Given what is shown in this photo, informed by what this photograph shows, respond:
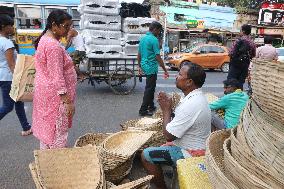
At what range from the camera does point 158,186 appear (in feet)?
10.5

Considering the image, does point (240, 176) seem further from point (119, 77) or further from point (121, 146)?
point (119, 77)

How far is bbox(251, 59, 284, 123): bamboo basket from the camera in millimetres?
1255

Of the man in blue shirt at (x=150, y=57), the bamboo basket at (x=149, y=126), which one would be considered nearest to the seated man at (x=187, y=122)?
the bamboo basket at (x=149, y=126)

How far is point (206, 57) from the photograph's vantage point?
14.7 m

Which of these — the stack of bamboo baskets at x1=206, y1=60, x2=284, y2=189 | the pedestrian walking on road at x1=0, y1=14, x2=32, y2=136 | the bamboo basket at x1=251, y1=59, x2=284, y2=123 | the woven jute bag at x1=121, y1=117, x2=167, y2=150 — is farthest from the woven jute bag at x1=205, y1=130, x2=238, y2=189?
the pedestrian walking on road at x1=0, y1=14, x2=32, y2=136

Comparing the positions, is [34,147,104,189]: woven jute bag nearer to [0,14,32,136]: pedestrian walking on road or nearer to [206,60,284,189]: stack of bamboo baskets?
[206,60,284,189]: stack of bamboo baskets

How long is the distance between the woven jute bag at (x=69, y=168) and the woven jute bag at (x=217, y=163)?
39.3 inches

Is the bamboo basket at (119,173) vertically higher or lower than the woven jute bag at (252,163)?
lower

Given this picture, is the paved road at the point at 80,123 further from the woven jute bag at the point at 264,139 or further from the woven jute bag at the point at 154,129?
the woven jute bag at the point at 264,139

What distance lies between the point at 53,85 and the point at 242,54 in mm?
4195

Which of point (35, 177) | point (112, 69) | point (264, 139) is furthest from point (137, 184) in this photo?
point (112, 69)

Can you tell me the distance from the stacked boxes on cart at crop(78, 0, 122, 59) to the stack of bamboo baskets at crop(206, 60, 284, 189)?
6.27 meters

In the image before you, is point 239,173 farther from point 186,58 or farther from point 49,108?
point 186,58

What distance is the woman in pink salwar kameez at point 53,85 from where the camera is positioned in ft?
9.57
